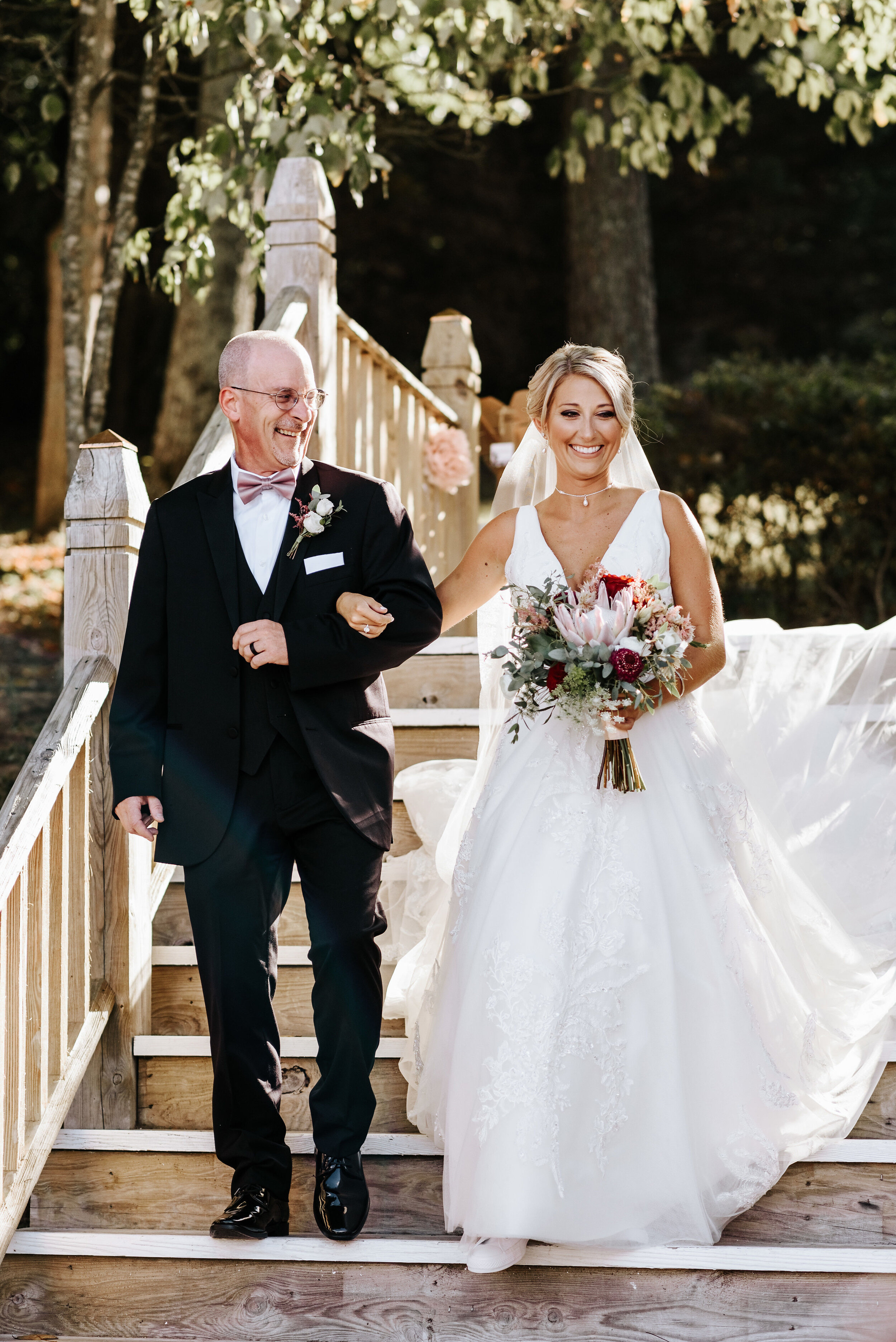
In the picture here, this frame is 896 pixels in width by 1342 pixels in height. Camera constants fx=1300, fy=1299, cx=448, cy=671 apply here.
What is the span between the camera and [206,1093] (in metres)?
3.17

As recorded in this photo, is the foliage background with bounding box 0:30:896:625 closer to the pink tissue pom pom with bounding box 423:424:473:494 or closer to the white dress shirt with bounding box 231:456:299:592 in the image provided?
the pink tissue pom pom with bounding box 423:424:473:494

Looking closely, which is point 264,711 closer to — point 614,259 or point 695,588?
point 695,588

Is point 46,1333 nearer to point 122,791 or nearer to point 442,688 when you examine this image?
point 122,791

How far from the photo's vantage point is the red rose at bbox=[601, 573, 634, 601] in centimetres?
282

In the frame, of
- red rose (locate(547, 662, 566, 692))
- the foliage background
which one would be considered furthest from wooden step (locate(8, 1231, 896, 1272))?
the foliage background

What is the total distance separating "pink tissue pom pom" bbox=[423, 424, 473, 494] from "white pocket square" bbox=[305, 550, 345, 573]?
3354 millimetres

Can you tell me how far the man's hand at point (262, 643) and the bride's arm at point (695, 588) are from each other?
976 mm

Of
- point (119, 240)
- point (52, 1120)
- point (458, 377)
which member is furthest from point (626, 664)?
point (119, 240)

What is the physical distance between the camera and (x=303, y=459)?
2.90m

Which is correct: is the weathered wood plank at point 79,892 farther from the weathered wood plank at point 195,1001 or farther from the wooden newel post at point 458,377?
the wooden newel post at point 458,377

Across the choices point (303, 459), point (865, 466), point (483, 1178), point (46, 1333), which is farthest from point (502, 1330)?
point (865, 466)

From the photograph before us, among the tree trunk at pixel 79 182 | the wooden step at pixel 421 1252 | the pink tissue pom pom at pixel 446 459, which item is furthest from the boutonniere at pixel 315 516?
the tree trunk at pixel 79 182

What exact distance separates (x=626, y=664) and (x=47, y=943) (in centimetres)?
137

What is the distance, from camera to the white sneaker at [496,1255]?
2539 mm
